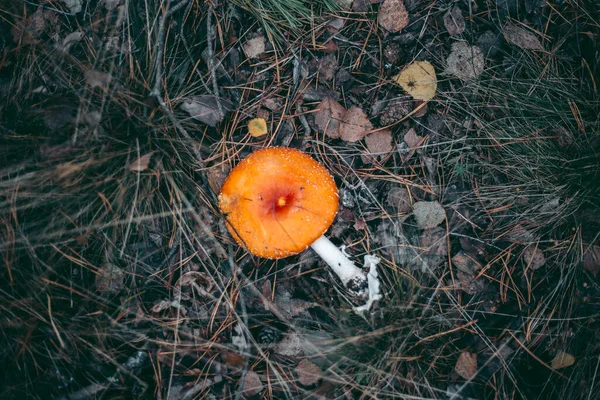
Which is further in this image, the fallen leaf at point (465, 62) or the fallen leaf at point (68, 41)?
the fallen leaf at point (465, 62)

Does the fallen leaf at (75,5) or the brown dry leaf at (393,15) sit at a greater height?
the fallen leaf at (75,5)

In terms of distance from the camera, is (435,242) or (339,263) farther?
(435,242)

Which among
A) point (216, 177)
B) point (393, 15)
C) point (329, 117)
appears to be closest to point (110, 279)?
point (216, 177)

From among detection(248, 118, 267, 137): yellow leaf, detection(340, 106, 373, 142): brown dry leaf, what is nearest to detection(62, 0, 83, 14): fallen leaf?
detection(248, 118, 267, 137): yellow leaf

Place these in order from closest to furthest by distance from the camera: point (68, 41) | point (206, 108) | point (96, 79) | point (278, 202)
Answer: point (278, 202) < point (96, 79) < point (68, 41) < point (206, 108)

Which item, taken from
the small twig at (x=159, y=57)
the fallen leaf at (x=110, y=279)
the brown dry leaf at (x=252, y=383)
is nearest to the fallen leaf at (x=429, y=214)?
the brown dry leaf at (x=252, y=383)

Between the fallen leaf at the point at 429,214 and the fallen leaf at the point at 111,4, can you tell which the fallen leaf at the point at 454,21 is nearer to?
the fallen leaf at the point at 429,214

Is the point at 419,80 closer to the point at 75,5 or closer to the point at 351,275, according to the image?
the point at 351,275

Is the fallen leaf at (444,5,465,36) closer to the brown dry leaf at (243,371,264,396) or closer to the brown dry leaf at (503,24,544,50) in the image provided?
the brown dry leaf at (503,24,544,50)
